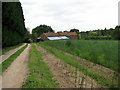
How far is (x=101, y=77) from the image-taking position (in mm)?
4500

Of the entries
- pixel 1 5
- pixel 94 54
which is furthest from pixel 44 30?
pixel 94 54

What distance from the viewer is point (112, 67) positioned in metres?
5.37

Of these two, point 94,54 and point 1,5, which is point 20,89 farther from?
point 1,5

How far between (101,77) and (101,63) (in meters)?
1.89

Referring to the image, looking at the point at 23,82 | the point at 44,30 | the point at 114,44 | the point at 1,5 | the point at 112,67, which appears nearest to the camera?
the point at 23,82

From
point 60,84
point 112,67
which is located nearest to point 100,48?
point 112,67

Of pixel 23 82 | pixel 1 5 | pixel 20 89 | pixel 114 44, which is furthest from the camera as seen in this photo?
pixel 1 5

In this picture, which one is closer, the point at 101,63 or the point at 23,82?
the point at 23,82

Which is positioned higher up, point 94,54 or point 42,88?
point 94,54

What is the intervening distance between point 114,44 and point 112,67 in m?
1.60

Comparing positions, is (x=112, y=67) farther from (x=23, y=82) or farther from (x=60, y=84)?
(x=23, y=82)

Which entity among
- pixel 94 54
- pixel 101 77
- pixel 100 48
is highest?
pixel 100 48

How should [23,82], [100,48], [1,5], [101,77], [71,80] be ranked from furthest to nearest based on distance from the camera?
[1,5], [100,48], [101,77], [71,80], [23,82]

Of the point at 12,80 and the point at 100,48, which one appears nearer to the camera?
the point at 12,80
